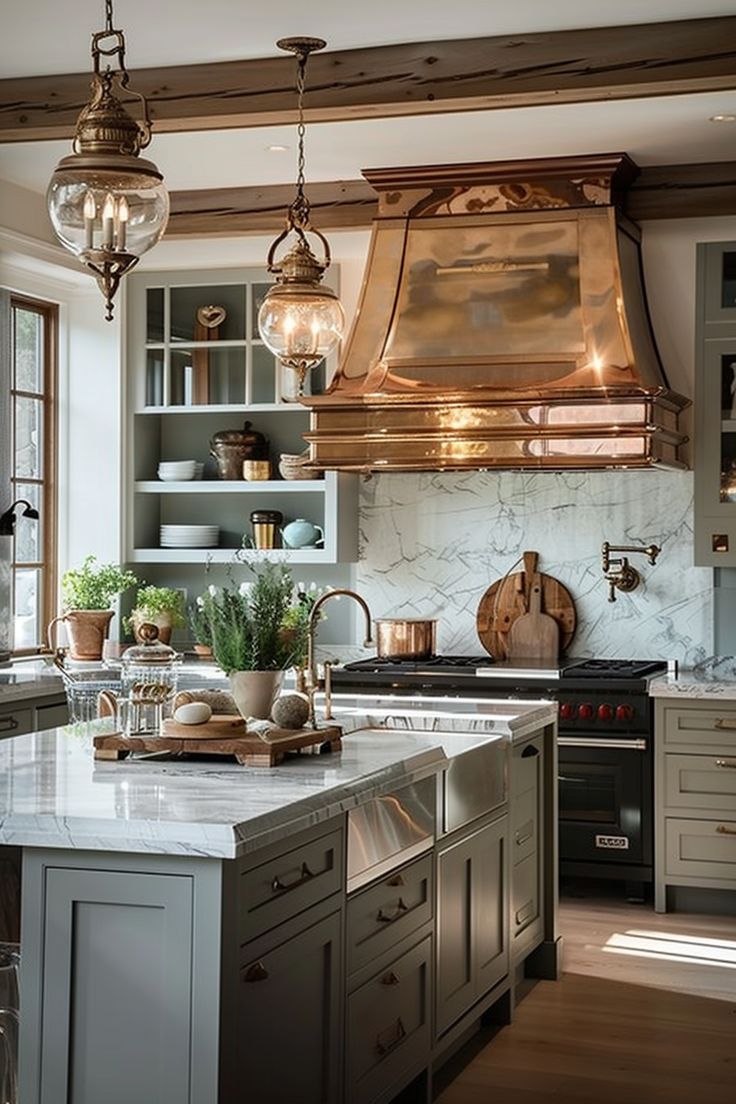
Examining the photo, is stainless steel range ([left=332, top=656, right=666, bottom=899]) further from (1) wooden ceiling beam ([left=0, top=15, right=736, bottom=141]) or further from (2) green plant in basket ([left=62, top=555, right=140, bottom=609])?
(1) wooden ceiling beam ([left=0, top=15, right=736, bottom=141])

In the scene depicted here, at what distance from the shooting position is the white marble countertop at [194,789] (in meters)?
2.78

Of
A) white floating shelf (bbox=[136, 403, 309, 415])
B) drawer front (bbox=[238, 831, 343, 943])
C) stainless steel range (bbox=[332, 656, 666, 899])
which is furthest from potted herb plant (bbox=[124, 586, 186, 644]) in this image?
drawer front (bbox=[238, 831, 343, 943])

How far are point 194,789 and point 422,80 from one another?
267 centimetres

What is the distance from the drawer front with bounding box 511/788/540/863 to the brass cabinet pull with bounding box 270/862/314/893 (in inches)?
63.9

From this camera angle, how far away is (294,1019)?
3043mm

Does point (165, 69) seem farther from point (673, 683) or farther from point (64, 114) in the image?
point (673, 683)

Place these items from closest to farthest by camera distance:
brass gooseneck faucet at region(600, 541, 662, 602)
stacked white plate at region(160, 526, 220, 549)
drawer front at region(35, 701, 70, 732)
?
drawer front at region(35, 701, 70, 732) → brass gooseneck faucet at region(600, 541, 662, 602) → stacked white plate at region(160, 526, 220, 549)

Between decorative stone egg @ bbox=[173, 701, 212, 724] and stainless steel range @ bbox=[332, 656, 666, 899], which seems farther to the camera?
stainless steel range @ bbox=[332, 656, 666, 899]

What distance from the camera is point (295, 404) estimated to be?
7.05 m

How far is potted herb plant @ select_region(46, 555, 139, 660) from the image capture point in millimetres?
6867

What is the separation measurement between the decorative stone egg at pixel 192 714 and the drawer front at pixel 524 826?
1.41 meters

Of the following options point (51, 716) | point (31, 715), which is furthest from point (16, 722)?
point (51, 716)

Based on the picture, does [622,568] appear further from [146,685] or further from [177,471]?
[146,685]

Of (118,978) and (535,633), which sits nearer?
(118,978)
